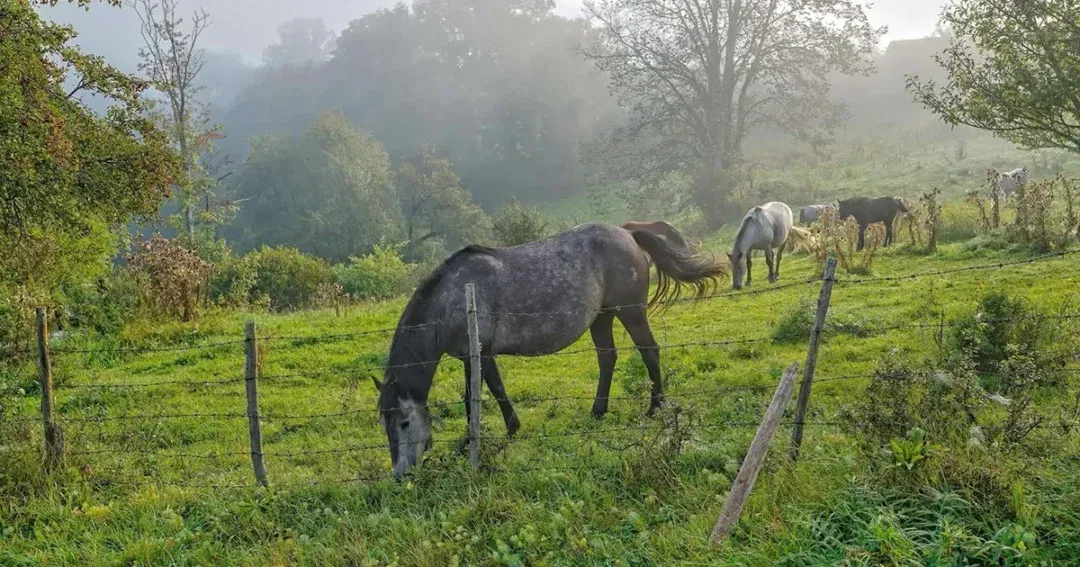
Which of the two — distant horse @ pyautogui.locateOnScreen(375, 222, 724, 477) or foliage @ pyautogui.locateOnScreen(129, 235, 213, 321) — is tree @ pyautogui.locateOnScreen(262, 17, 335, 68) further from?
distant horse @ pyautogui.locateOnScreen(375, 222, 724, 477)

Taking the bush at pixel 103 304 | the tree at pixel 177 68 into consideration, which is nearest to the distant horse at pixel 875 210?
the bush at pixel 103 304

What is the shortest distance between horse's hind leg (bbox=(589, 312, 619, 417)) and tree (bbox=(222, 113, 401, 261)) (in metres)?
34.0

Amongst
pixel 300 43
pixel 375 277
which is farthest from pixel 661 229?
pixel 300 43

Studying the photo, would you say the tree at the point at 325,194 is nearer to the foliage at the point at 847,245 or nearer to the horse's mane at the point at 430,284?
the foliage at the point at 847,245

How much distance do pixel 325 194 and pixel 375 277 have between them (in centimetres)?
2994

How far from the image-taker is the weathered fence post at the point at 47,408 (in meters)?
5.34

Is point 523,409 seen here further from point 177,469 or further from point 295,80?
point 295,80

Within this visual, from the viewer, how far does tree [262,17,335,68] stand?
5689 inches

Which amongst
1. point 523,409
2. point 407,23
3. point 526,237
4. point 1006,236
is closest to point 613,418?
point 523,409

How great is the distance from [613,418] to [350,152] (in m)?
42.8

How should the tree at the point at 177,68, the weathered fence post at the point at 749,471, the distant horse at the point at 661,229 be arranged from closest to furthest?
the weathered fence post at the point at 749,471 → the distant horse at the point at 661,229 → the tree at the point at 177,68

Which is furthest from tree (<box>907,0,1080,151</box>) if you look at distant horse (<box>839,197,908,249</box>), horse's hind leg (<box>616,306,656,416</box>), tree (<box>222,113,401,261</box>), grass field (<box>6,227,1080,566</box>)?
tree (<box>222,113,401,261</box>)

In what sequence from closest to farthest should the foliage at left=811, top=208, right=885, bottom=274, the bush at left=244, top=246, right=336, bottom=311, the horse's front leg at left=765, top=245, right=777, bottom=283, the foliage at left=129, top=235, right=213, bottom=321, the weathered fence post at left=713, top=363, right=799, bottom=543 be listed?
the weathered fence post at left=713, top=363, right=799, bottom=543 → the foliage at left=811, top=208, right=885, bottom=274 → the foliage at left=129, top=235, right=213, bottom=321 → the horse's front leg at left=765, top=245, right=777, bottom=283 → the bush at left=244, top=246, right=336, bottom=311

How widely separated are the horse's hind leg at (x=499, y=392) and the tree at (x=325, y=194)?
3455 cm
